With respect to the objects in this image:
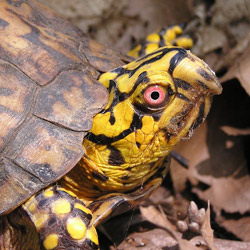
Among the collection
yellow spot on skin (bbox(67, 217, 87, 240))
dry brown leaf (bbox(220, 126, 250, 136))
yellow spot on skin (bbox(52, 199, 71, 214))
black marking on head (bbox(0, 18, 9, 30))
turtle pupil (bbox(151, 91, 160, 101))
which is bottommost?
yellow spot on skin (bbox(67, 217, 87, 240))

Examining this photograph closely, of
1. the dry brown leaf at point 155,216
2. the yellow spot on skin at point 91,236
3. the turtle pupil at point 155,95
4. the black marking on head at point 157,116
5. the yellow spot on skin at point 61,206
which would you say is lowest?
the dry brown leaf at point 155,216

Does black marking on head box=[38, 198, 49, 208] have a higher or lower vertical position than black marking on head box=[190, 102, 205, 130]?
lower

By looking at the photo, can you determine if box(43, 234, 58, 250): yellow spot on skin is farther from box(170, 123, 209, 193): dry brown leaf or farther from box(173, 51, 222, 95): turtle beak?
box(170, 123, 209, 193): dry brown leaf

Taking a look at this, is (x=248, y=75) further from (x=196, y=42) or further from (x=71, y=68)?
(x=71, y=68)

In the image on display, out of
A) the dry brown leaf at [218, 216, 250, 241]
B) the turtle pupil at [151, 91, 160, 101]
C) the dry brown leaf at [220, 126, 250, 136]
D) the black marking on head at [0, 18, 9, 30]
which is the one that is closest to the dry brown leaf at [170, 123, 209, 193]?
the dry brown leaf at [220, 126, 250, 136]

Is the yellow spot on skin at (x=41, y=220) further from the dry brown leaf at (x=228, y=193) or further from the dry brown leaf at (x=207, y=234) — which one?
the dry brown leaf at (x=228, y=193)

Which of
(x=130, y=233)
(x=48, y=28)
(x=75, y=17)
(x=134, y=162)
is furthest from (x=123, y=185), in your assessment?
(x=75, y=17)

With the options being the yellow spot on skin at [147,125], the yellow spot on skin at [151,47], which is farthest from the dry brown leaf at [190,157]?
the yellow spot on skin at [147,125]
